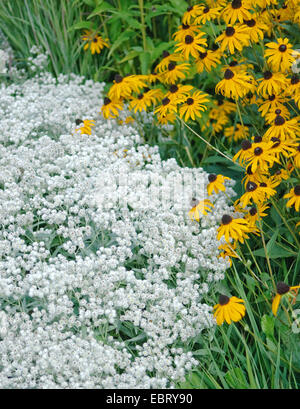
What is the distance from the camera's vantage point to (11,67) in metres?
5.48

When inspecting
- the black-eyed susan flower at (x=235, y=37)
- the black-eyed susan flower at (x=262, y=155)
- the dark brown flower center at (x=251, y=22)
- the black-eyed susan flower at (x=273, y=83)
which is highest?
the dark brown flower center at (x=251, y=22)

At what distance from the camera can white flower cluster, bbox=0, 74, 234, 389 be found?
8.93 ft

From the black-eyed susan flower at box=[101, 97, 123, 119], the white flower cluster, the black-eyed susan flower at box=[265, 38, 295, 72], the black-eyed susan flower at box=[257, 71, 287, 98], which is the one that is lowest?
the white flower cluster

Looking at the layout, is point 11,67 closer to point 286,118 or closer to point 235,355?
point 286,118

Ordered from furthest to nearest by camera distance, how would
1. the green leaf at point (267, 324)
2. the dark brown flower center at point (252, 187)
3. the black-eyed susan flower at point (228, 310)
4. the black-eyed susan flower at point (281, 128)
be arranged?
1. the black-eyed susan flower at point (281, 128)
2. the dark brown flower center at point (252, 187)
3. the green leaf at point (267, 324)
4. the black-eyed susan flower at point (228, 310)

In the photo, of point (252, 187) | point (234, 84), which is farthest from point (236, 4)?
point (252, 187)

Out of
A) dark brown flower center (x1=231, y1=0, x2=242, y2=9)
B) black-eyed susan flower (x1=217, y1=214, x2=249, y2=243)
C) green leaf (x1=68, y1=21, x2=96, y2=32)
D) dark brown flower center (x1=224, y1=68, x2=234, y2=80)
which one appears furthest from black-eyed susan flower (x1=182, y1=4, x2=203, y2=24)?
black-eyed susan flower (x1=217, y1=214, x2=249, y2=243)

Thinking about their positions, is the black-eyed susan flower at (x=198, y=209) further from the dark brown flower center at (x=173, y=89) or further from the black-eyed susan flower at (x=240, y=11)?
the black-eyed susan flower at (x=240, y=11)

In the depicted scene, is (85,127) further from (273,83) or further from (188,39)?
(273,83)

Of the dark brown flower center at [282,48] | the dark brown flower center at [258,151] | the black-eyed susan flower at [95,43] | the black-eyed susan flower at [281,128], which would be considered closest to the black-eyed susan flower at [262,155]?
the dark brown flower center at [258,151]

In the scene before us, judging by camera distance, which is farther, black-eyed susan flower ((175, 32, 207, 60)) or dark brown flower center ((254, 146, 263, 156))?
black-eyed susan flower ((175, 32, 207, 60))

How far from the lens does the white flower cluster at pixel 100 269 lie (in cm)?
272

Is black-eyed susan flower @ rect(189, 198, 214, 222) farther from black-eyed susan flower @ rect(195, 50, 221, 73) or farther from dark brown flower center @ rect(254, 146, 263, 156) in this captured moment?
black-eyed susan flower @ rect(195, 50, 221, 73)
